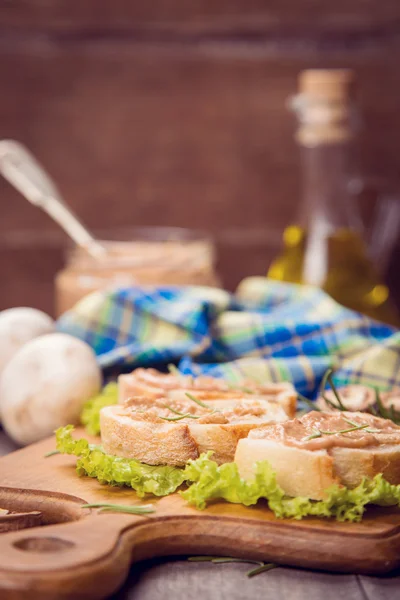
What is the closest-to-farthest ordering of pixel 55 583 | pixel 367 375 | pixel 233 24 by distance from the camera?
1. pixel 55 583
2. pixel 367 375
3. pixel 233 24

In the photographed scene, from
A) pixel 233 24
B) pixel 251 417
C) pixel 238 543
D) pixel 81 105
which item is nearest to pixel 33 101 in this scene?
pixel 81 105

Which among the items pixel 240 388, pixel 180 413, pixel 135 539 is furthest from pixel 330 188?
pixel 135 539

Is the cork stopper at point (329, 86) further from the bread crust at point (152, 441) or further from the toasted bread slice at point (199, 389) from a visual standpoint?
the bread crust at point (152, 441)

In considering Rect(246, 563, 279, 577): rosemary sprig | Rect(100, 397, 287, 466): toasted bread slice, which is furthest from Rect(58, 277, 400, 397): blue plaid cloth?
Rect(246, 563, 279, 577): rosemary sprig

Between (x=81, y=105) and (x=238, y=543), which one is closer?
(x=238, y=543)

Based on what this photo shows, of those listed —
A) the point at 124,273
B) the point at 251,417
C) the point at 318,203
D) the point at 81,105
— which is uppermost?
the point at 81,105

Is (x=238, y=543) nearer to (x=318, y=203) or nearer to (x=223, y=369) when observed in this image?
(x=223, y=369)

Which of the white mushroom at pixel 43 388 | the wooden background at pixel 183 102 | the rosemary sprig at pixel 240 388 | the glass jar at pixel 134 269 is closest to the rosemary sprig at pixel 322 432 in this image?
the rosemary sprig at pixel 240 388
